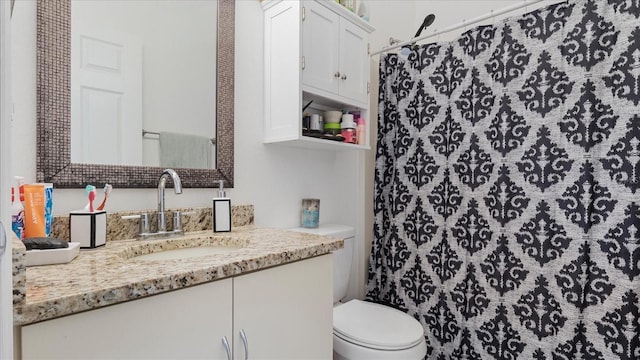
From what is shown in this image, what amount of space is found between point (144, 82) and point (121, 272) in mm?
745

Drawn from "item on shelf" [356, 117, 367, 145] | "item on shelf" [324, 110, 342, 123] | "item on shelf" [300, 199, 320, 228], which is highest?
"item on shelf" [324, 110, 342, 123]

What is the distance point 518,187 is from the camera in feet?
4.82

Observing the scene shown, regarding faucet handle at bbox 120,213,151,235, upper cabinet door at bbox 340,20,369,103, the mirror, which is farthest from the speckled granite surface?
upper cabinet door at bbox 340,20,369,103

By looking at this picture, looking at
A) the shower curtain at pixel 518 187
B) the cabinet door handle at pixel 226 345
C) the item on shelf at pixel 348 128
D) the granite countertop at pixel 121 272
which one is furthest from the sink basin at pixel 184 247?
the shower curtain at pixel 518 187

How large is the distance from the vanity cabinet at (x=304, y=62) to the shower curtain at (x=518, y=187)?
1.42ft

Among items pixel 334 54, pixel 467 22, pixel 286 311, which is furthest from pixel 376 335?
pixel 467 22

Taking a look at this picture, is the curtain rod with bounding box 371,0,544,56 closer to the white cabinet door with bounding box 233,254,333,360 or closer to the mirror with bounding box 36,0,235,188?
the white cabinet door with bounding box 233,254,333,360

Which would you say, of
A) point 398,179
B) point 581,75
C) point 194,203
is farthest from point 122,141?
point 581,75

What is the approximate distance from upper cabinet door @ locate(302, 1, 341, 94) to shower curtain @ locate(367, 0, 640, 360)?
1.64 ft

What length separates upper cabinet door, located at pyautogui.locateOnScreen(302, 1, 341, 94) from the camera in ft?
4.61

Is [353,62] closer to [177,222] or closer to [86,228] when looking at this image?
[177,222]

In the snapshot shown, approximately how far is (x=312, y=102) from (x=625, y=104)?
1276 mm

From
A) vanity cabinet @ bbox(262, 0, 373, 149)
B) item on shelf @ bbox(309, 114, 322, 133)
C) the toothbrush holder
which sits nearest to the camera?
the toothbrush holder

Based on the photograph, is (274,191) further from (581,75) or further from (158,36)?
(581,75)
